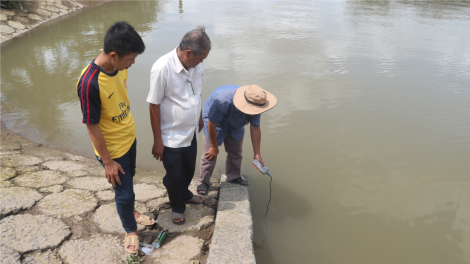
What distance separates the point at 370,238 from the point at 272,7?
1374 centimetres

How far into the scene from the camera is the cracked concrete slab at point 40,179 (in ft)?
10.4

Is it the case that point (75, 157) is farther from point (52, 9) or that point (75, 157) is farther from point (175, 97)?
point (52, 9)

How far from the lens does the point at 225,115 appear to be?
9.36 feet

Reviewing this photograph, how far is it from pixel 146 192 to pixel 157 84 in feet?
4.92

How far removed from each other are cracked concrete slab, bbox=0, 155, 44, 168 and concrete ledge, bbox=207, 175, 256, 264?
243cm

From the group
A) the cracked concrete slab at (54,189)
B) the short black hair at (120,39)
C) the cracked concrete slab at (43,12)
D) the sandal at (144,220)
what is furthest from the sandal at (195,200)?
the cracked concrete slab at (43,12)

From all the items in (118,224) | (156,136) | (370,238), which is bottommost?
(370,238)

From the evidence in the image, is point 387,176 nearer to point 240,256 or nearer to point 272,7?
point 240,256

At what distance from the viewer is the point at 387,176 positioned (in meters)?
3.79

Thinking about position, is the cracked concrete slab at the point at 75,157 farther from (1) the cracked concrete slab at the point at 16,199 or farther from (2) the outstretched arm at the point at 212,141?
(2) the outstretched arm at the point at 212,141

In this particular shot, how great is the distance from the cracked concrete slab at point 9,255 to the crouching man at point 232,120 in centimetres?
159

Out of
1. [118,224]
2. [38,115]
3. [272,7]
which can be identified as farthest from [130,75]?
[272,7]

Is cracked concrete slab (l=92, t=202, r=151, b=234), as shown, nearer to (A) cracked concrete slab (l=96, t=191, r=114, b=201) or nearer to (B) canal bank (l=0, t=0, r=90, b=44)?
(A) cracked concrete slab (l=96, t=191, r=114, b=201)

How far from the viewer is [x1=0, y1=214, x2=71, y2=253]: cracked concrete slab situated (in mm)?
2299
